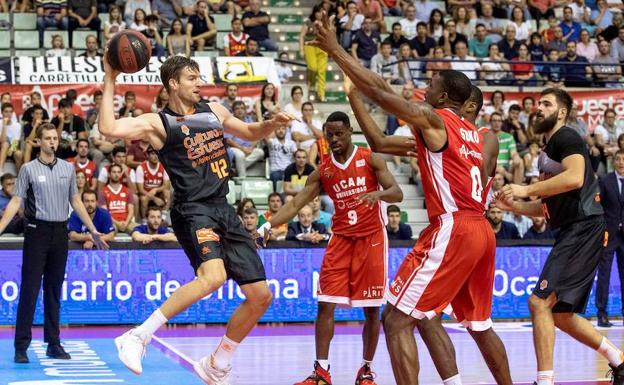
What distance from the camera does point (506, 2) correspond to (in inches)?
961

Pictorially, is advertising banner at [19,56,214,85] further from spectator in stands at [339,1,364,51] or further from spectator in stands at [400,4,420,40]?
spectator in stands at [400,4,420,40]

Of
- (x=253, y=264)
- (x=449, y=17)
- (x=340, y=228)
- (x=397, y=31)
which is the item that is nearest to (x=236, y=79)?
(x=397, y=31)

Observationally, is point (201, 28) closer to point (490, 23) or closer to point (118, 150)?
point (118, 150)

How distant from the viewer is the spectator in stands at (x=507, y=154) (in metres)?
19.1

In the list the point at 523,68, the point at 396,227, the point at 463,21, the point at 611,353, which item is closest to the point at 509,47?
the point at 523,68

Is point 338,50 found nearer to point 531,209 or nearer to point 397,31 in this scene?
point 531,209

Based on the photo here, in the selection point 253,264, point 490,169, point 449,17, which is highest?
point 449,17

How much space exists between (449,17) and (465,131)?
1670cm

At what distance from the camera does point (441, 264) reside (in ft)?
24.6

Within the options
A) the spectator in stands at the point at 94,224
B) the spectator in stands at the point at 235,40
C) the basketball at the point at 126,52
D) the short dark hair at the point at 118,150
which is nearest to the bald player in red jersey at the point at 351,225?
the basketball at the point at 126,52

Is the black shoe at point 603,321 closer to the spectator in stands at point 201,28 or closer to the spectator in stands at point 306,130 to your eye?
the spectator in stands at point 306,130

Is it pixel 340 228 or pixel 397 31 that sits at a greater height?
pixel 397 31

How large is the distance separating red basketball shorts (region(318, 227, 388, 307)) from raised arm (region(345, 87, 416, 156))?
1.79 m

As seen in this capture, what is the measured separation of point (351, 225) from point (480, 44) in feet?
45.1
